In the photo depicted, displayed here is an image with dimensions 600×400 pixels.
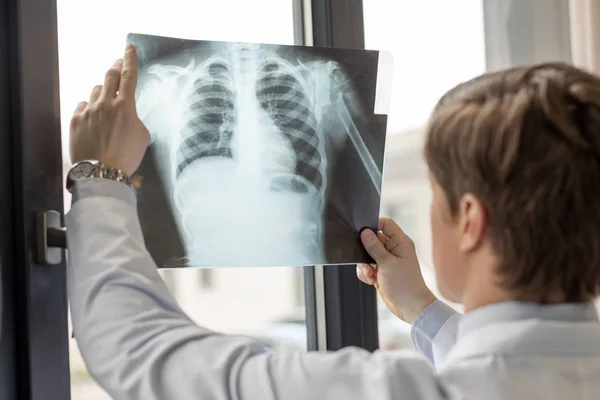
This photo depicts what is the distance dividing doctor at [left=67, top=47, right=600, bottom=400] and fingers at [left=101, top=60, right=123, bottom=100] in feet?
0.34

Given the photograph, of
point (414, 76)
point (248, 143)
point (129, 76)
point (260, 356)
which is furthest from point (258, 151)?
point (414, 76)

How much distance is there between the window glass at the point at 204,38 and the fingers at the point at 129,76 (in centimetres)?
19

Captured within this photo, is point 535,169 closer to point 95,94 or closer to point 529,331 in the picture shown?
point 529,331

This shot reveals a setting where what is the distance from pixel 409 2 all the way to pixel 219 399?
1098mm

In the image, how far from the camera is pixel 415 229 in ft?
5.12

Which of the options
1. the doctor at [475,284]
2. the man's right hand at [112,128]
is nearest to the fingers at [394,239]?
the doctor at [475,284]

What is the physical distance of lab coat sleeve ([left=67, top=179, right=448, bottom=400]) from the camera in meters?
0.72

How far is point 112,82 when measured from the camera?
0.87 m

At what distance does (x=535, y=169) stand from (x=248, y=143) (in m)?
0.40

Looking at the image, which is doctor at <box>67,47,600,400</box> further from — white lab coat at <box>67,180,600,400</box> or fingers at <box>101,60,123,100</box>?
fingers at <box>101,60,123,100</box>

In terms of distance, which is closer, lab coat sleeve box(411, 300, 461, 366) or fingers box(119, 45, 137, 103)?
fingers box(119, 45, 137, 103)

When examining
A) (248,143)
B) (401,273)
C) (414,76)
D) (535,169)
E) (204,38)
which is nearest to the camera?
(535,169)

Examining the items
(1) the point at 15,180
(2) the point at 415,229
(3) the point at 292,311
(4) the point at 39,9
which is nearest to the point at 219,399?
(1) the point at 15,180

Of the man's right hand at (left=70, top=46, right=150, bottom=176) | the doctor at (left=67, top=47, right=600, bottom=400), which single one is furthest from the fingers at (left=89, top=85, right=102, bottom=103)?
the doctor at (left=67, top=47, right=600, bottom=400)
